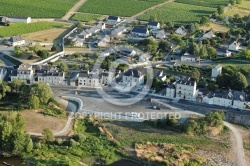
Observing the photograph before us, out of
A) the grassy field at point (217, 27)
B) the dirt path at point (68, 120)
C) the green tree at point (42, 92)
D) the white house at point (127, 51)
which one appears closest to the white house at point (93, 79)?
the dirt path at point (68, 120)

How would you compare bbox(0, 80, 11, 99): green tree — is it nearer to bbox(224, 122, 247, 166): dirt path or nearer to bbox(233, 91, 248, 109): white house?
bbox(224, 122, 247, 166): dirt path

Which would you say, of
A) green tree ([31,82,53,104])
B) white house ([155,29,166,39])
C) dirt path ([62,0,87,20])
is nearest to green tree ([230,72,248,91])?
green tree ([31,82,53,104])

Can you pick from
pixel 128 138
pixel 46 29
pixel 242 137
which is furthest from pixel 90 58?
pixel 242 137

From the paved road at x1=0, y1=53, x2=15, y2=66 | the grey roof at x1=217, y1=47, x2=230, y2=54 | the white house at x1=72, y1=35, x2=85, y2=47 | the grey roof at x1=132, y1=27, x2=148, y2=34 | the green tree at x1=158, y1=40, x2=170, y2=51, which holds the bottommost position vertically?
the paved road at x1=0, y1=53, x2=15, y2=66

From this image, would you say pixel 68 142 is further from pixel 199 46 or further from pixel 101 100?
pixel 199 46

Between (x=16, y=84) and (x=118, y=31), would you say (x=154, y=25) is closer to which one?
(x=118, y=31)

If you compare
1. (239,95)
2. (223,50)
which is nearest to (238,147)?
(239,95)

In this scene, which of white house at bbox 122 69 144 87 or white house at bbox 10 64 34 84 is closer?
white house at bbox 122 69 144 87
